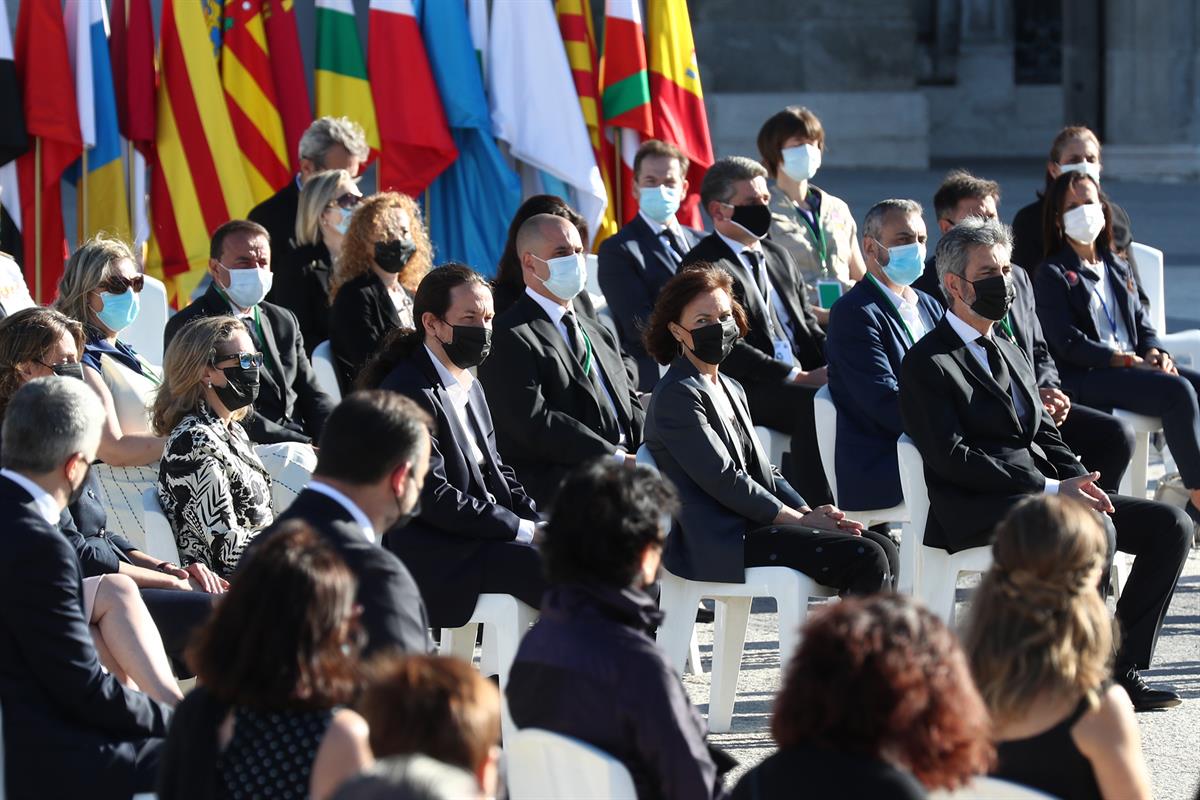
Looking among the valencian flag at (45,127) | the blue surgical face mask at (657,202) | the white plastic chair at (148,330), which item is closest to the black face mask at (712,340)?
the blue surgical face mask at (657,202)

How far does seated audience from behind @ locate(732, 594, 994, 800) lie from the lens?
2.52 metres

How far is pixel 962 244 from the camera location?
5.81 metres

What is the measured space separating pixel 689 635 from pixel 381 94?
4.46 m

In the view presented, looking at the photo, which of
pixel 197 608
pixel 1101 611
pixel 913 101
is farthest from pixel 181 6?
Result: pixel 913 101

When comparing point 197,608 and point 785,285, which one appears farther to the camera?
point 785,285

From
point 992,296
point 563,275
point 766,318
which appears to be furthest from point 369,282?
point 992,296

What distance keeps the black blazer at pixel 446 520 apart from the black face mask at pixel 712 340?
750 mm

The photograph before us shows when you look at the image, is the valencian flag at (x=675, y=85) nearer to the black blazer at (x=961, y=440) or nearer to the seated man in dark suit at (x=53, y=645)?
the black blazer at (x=961, y=440)

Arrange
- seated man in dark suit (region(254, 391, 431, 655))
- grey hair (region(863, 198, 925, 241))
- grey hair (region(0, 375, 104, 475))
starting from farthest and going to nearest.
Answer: grey hair (region(863, 198, 925, 241)), grey hair (region(0, 375, 104, 475)), seated man in dark suit (region(254, 391, 431, 655))

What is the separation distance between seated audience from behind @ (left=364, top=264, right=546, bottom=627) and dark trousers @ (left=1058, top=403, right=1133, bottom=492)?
227 centimetres

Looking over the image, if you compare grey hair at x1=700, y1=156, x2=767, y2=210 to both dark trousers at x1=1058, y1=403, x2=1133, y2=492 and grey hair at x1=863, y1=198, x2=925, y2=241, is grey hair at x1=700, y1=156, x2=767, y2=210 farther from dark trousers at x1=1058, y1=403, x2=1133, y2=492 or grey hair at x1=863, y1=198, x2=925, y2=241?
dark trousers at x1=1058, y1=403, x2=1133, y2=492

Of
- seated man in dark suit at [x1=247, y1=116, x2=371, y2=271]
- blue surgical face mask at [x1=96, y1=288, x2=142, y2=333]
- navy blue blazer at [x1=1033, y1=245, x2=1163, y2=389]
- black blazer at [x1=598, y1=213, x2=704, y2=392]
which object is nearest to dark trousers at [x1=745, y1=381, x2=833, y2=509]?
black blazer at [x1=598, y1=213, x2=704, y2=392]

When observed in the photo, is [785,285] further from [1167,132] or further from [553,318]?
[1167,132]

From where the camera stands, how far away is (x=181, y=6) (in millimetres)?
8781
